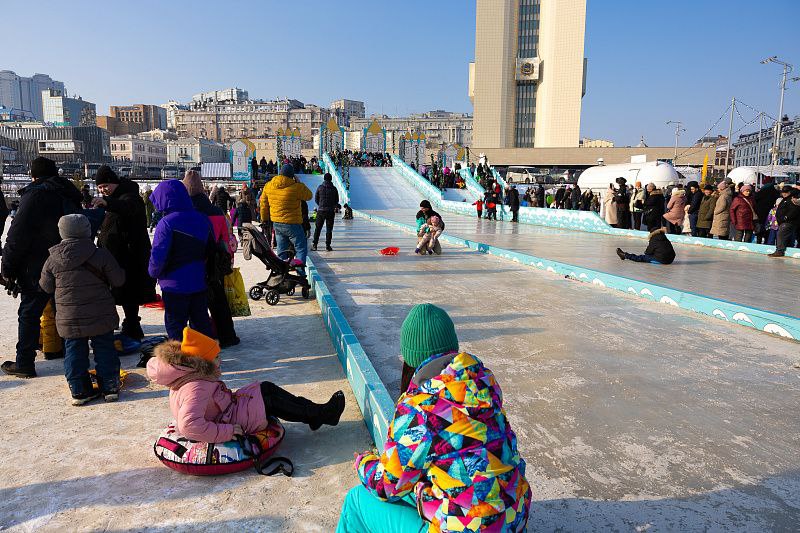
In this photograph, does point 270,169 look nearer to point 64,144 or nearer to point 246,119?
point 64,144

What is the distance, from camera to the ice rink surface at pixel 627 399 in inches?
94.0

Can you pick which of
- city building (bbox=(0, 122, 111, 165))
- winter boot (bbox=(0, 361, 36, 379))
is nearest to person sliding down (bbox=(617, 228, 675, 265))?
winter boot (bbox=(0, 361, 36, 379))

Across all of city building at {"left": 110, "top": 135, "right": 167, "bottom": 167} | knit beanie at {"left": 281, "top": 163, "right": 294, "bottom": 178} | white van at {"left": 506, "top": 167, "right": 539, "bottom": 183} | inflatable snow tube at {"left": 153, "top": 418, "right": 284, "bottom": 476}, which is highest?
city building at {"left": 110, "top": 135, "right": 167, "bottom": 167}

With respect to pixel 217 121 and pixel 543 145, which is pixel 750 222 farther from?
pixel 217 121

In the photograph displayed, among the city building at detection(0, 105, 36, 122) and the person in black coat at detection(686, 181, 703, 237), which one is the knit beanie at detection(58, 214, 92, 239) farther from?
the city building at detection(0, 105, 36, 122)

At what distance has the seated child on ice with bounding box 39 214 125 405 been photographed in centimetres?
354

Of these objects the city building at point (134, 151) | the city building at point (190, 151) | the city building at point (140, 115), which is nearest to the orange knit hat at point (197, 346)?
the city building at point (134, 151)

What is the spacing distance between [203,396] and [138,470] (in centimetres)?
55

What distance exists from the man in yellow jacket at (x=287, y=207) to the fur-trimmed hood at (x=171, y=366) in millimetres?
4351

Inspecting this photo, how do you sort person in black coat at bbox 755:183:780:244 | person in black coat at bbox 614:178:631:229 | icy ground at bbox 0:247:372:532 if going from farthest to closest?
person in black coat at bbox 614:178:631:229, person in black coat at bbox 755:183:780:244, icy ground at bbox 0:247:372:532

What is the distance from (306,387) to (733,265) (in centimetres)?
800

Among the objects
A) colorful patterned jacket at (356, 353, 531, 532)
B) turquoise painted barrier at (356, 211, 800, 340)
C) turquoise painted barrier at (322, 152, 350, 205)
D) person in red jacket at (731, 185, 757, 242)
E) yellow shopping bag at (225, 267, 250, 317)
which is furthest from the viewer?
turquoise painted barrier at (322, 152, 350, 205)

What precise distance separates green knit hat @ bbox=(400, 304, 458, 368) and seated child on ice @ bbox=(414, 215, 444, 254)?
26.5 ft

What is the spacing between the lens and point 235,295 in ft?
17.8
